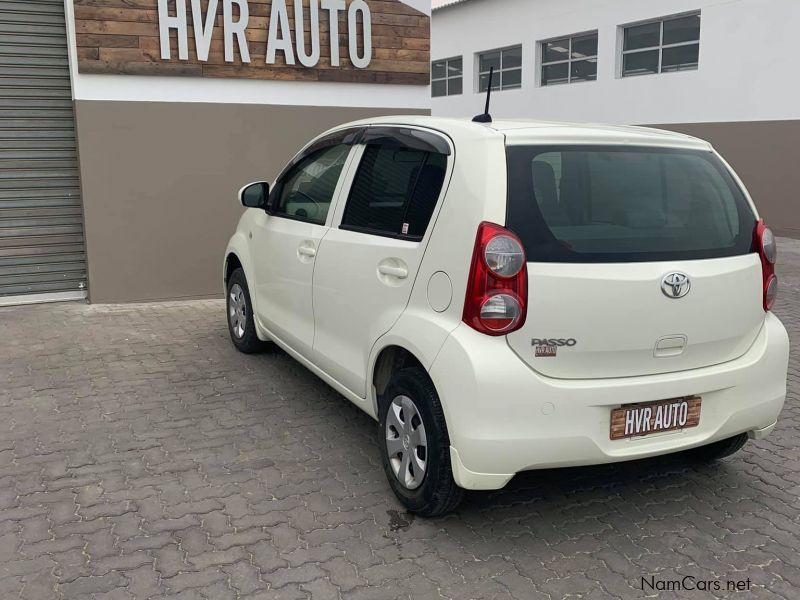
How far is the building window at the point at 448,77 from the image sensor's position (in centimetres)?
2089

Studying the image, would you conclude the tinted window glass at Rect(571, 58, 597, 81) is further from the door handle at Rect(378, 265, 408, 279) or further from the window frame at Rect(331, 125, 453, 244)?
the door handle at Rect(378, 265, 408, 279)

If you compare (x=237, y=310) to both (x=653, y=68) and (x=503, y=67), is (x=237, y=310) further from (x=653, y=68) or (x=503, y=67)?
(x=503, y=67)

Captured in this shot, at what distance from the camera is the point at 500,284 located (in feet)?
9.41

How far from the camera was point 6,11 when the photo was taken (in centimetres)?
695

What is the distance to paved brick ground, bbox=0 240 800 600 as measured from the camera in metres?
2.88

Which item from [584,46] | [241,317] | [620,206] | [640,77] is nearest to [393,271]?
[620,206]

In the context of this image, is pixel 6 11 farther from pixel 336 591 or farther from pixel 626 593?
pixel 626 593

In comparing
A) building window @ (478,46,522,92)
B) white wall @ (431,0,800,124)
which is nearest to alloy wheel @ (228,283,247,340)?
white wall @ (431,0,800,124)

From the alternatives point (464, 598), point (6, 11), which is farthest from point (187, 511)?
point (6, 11)

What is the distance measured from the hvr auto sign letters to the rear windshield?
518 centimetres

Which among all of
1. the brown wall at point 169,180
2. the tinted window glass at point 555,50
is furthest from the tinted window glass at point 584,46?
the brown wall at point 169,180

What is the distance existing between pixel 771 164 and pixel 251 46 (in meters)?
9.45

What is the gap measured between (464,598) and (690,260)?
1618 mm

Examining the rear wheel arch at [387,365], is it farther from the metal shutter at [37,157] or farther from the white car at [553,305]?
the metal shutter at [37,157]
